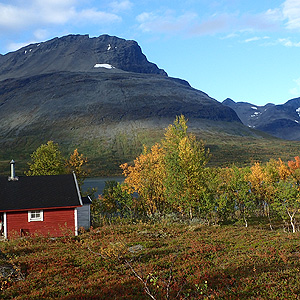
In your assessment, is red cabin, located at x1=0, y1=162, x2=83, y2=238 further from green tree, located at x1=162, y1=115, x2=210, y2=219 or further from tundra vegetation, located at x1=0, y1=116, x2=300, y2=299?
green tree, located at x1=162, y1=115, x2=210, y2=219

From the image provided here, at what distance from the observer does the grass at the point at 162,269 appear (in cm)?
1262

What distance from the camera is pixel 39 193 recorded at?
3222 cm

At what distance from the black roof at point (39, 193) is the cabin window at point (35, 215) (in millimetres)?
669

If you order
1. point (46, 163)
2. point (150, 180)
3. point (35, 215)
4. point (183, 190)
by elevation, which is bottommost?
point (35, 215)

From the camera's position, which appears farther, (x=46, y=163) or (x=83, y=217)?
(x=46, y=163)

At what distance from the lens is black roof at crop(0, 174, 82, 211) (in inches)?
1204

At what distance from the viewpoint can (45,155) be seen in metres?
51.2

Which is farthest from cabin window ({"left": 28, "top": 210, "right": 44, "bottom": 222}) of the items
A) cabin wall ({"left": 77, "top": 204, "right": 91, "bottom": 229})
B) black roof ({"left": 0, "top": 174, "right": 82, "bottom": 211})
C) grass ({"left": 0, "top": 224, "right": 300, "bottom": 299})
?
grass ({"left": 0, "top": 224, "right": 300, "bottom": 299})

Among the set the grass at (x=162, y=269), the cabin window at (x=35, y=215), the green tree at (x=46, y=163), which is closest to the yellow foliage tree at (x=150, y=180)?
the green tree at (x=46, y=163)

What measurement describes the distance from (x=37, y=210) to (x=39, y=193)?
2108 mm

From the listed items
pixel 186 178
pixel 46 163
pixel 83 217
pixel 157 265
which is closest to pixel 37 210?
pixel 83 217

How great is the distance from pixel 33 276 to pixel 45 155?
124 feet

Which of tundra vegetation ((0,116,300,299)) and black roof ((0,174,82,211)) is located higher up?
black roof ((0,174,82,211))

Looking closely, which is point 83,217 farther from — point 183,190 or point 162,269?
point 162,269
